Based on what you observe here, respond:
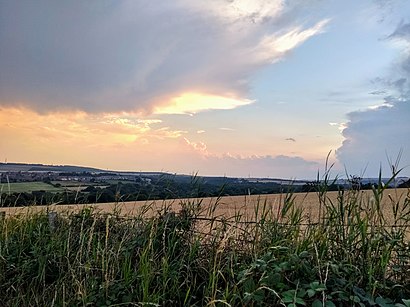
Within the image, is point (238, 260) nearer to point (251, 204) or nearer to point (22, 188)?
point (251, 204)

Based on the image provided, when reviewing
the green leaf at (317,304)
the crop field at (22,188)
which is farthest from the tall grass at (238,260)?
the crop field at (22,188)

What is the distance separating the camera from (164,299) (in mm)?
3395

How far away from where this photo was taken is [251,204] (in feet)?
14.1

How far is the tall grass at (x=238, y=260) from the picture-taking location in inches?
120

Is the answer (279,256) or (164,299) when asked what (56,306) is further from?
(279,256)

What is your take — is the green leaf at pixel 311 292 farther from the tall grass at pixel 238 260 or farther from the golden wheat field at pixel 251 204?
the golden wheat field at pixel 251 204

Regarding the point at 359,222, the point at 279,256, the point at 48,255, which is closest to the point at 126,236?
the point at 48,255

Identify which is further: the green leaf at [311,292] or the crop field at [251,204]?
the crop field at [251,204]

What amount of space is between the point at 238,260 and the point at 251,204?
0.79 metres

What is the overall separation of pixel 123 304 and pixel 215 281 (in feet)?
2.35

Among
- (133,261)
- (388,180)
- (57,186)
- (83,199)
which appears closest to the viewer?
(388,180)

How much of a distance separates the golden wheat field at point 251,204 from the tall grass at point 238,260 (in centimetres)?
2

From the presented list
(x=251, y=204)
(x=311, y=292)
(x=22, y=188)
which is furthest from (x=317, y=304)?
(x=22, y=188)

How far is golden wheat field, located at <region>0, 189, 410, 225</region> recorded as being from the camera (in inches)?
141
